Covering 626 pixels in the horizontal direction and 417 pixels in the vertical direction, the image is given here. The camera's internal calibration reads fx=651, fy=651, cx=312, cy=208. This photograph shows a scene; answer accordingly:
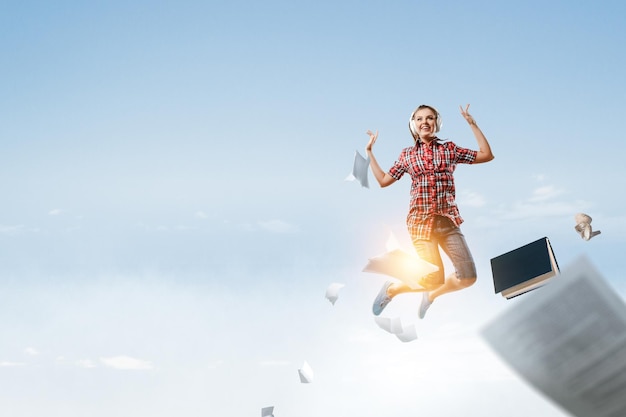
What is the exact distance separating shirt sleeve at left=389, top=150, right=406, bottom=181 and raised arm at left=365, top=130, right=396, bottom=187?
0.11ft

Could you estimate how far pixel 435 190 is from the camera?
4.84 m

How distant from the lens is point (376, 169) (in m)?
5.20

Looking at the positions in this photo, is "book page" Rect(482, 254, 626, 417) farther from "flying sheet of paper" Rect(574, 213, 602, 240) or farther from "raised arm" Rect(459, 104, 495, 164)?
"flying sheet of paper" Rect(574, 213, 602, 240)

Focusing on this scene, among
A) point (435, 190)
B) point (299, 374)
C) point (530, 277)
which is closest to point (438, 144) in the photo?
point (435, 190)

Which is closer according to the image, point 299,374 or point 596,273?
point 596,273

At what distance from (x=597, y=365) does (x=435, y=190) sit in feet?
5.44

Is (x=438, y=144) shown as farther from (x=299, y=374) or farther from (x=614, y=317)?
(x=299, y=374)

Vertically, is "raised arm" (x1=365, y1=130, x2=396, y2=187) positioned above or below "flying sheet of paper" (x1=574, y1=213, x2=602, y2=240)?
above

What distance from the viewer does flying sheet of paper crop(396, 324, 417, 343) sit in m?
5.61

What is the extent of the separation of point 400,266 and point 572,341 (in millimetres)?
1421

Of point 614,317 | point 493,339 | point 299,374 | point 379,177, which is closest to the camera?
point 614,317

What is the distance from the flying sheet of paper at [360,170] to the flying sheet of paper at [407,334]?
1.32 metres

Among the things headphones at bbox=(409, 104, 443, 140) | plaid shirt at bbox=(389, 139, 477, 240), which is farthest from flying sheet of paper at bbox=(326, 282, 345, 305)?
headphones at bbox=(409, 104, 443, 140)

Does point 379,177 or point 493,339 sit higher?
point 379,177
